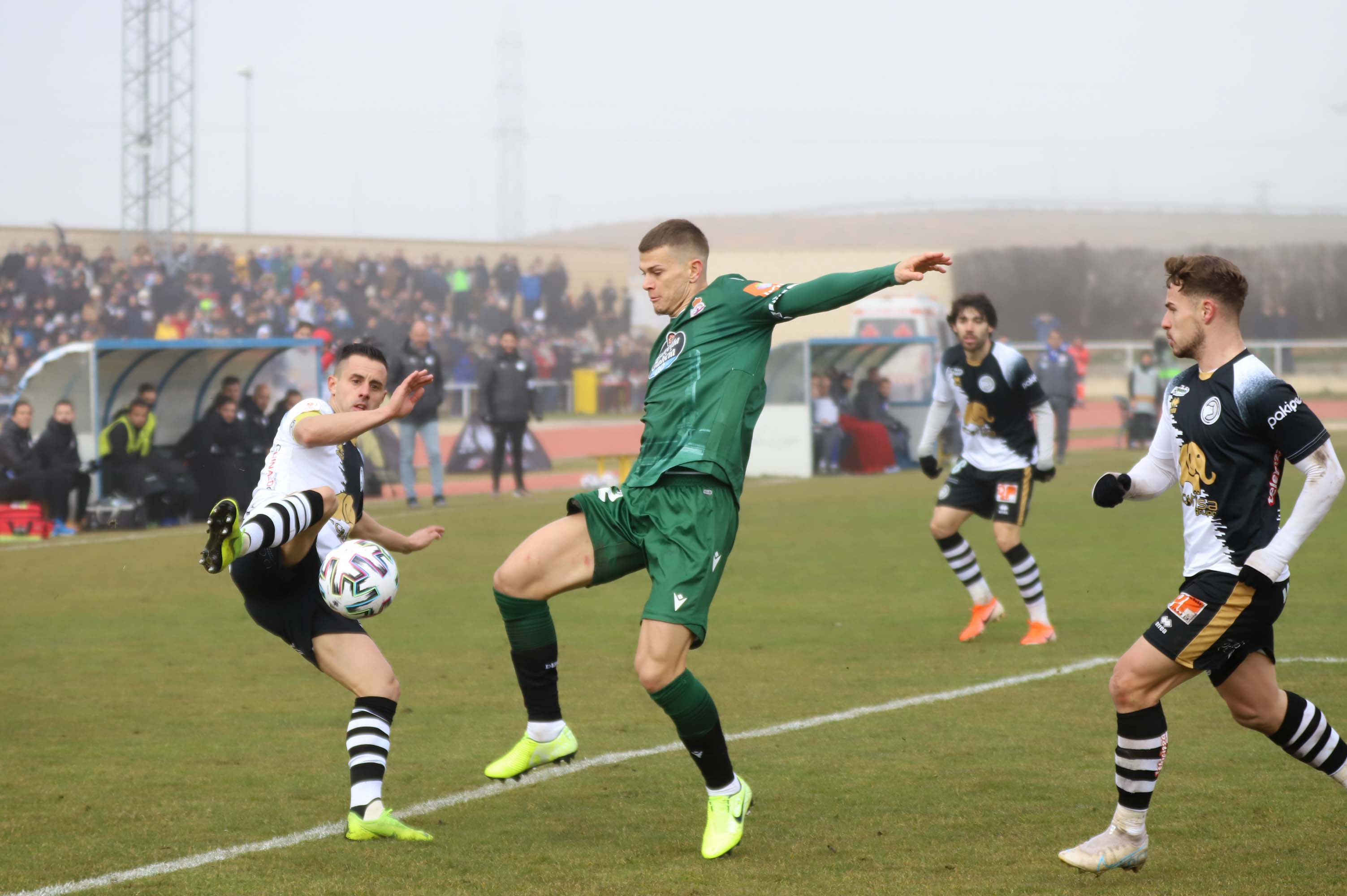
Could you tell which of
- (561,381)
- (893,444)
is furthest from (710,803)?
(561,381)

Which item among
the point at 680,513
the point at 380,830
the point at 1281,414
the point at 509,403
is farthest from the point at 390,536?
the point at 509,403

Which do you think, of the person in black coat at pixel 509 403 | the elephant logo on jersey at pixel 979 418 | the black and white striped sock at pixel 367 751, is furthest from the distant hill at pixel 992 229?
the black and white striped sock at pixel 367 751

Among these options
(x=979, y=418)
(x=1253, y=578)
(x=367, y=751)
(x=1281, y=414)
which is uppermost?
(x=1281, y=414)

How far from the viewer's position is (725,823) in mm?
4738

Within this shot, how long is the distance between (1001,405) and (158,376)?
12.0 m

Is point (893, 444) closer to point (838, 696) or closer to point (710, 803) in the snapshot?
point (838, 696)

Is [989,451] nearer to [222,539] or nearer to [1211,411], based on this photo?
[1211,411]

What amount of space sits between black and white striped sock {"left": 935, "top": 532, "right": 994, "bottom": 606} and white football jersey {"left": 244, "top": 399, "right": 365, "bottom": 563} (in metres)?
4.95

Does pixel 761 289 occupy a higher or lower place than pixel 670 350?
higher

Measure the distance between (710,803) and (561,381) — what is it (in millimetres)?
32511

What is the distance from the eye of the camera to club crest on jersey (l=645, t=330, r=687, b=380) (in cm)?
518

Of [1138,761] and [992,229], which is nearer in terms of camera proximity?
[1138,761]

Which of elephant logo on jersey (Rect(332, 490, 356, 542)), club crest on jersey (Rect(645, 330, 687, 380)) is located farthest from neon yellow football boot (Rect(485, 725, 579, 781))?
club crest on jersey (Rect(645, 330, 687, 380))

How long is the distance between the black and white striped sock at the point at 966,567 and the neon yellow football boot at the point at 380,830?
520cm
